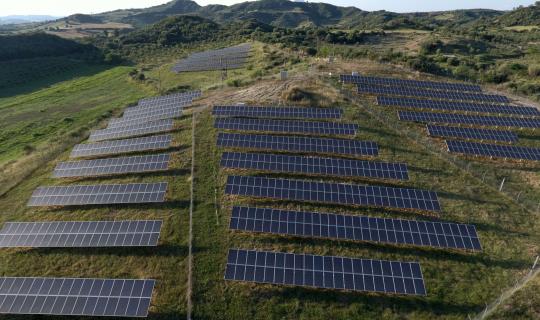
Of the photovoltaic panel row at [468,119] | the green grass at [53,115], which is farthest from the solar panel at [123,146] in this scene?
the photovoltaic panel row at [468,119]

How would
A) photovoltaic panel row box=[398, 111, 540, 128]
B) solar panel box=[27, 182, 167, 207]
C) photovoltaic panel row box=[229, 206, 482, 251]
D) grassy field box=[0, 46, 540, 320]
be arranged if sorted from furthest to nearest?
photovoltaic panel row box=[398, 111, 540, 128] < solar panel box=[27, 182, 167, 207] < photovoltaic panel row box=[229, 206, 482, 251] < grassy field box=[0, 46, 540, 320]

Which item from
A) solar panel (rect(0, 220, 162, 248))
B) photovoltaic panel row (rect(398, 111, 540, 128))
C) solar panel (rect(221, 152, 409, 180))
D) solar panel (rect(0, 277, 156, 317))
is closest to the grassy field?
solar panel (rect(0, 220, 162, 248))

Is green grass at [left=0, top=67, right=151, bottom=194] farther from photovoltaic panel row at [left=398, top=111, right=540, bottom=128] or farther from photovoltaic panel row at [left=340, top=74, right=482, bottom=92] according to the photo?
photovoltaic panel row at [left=398, top=111, right=540, bottom=128]

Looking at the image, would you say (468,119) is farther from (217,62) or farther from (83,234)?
(217,62)

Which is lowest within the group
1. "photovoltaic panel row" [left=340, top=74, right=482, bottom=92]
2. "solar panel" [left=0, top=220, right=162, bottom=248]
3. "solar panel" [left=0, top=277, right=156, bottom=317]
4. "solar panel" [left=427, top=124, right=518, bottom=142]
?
"solar panel" [left=0, top=277, right=156, bottom=317]

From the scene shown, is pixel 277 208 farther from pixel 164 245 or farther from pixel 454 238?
pixel 454 238

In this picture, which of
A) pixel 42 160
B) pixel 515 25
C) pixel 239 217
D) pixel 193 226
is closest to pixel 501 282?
pixel 239 217
